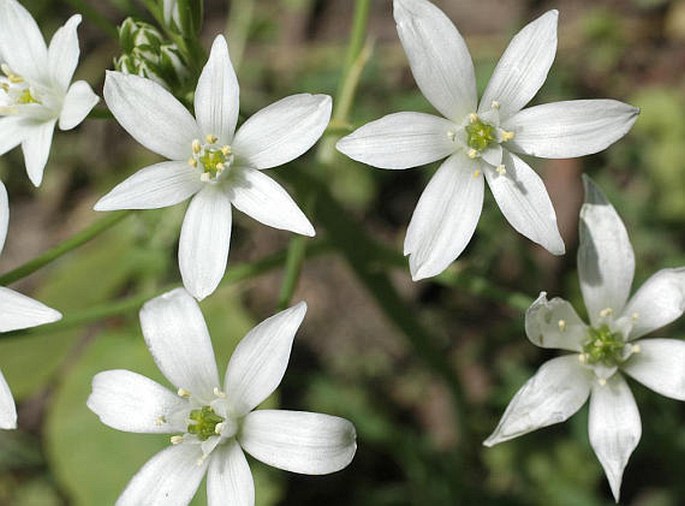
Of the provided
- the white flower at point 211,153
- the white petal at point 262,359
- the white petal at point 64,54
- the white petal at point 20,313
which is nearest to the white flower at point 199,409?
the white petal at point 262,359

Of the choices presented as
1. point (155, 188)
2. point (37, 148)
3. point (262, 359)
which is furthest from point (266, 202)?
point (37, 148)

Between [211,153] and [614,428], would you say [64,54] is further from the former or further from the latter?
[614,428]

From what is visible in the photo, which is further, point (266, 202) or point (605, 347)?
point (605, 347)

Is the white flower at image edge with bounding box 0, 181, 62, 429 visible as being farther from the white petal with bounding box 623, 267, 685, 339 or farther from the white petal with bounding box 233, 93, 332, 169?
the white petal with bounding box 623, 267, 685, 339

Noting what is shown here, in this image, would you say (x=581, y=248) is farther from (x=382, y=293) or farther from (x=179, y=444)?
(x=179, y=444)

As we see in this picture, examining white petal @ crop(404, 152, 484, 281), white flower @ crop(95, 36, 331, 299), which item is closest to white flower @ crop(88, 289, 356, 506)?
white flower @ crop(95, 36, 331, 299)

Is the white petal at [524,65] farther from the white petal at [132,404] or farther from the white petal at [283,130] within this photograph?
the white petal at [132,404]
